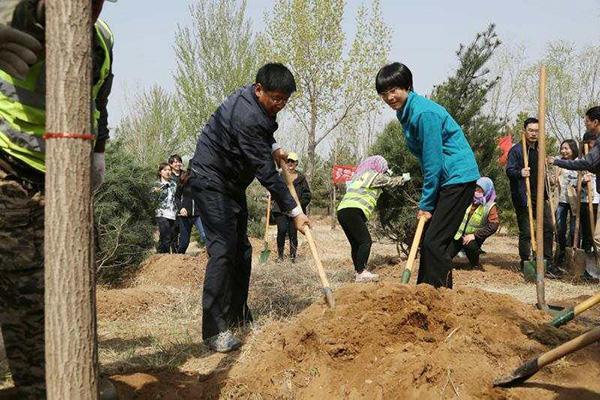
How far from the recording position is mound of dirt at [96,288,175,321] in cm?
542

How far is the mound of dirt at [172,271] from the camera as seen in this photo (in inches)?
299

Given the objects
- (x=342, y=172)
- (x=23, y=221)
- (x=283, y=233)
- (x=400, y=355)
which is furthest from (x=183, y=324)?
(x=342, y=172)

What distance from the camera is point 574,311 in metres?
3.15

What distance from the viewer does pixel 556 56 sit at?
97.5 ft

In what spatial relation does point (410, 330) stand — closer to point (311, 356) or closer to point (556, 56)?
point (311, 356)

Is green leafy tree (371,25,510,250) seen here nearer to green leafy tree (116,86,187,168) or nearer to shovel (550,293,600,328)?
shovel (550,293,600,328)

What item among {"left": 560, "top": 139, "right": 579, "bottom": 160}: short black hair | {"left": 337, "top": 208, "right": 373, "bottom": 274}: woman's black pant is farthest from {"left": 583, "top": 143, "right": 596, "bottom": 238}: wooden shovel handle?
{"left": 337, "top": 208, "right": 373, "bottom": 274}: woman's black pant

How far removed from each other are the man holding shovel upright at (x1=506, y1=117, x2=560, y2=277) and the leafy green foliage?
5219 mm

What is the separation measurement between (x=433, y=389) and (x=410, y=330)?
0.62 meters

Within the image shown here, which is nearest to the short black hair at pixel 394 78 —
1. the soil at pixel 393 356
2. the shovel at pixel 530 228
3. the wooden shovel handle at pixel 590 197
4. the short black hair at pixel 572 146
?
the soil at pixel 393 356

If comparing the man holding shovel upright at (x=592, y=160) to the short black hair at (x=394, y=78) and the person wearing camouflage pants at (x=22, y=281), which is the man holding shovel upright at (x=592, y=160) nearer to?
the short black hair at (x=394, y=78)

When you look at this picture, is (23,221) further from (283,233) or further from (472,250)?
(283,233)

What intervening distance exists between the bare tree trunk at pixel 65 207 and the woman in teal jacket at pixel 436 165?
283 cm

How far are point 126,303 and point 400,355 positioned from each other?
3528 mm
